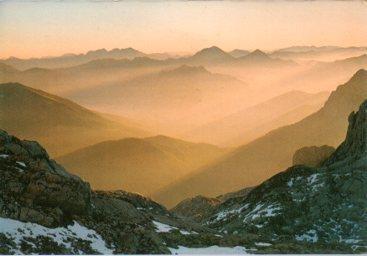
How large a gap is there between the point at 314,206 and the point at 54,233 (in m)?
15.3

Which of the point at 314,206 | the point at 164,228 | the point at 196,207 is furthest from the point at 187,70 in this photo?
the point at 314,206

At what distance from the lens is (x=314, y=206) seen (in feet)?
136

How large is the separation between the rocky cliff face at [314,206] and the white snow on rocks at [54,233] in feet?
27.4

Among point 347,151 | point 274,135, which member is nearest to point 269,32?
point 274,135

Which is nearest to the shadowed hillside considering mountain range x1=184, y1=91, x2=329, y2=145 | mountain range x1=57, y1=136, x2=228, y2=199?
mountain range x1=57, y1=136, x2=228, y2=199

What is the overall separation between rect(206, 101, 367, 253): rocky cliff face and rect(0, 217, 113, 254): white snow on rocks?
8.36m

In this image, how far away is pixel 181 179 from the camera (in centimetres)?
4159

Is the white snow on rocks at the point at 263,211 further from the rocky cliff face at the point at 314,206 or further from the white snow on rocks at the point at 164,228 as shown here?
the white snow on rocks at the point at 164,228

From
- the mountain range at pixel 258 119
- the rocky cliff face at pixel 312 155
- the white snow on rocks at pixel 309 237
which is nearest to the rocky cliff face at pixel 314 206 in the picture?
the white snow on rocks at pixel 309 237

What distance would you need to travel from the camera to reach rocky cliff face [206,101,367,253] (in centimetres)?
3931

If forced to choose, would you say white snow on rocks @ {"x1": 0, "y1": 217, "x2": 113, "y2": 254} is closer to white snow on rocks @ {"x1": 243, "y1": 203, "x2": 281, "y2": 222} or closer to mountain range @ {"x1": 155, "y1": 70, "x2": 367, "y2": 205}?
mountain range @ {"x1": 155, "y1": 70, "x2": 367, "y2": 205}

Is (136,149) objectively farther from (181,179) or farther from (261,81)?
(261,81)

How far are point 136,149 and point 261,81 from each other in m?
7.50

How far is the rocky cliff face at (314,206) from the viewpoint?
3931cm
